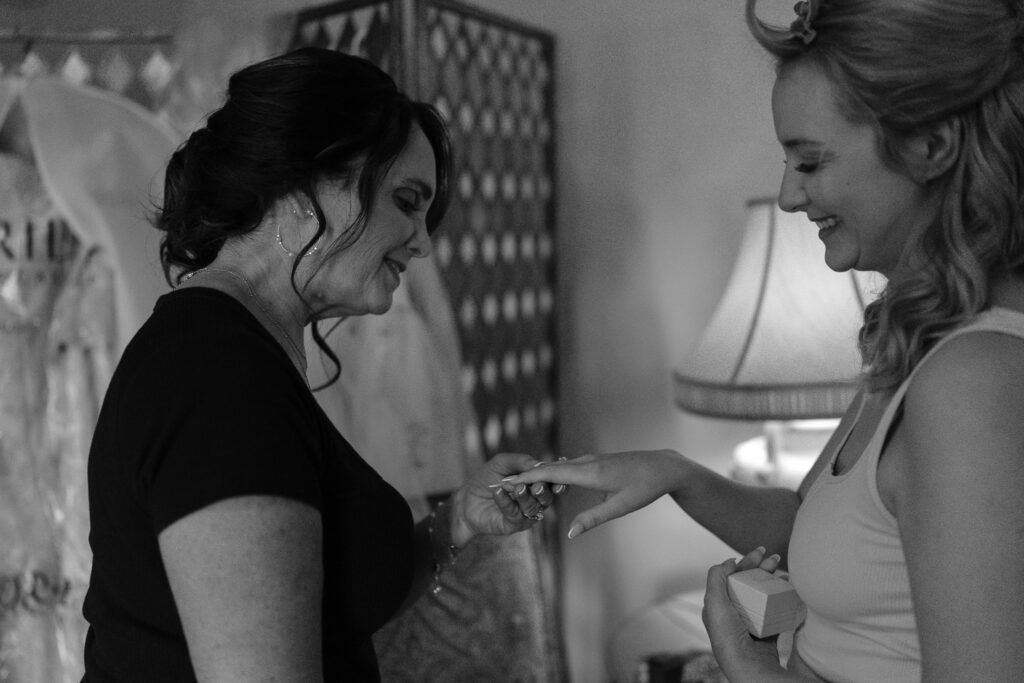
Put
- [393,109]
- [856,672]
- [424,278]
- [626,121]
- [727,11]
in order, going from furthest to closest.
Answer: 1. [626,121]
2. [727,11]
3. [424,278]
4. [393,109]
5. [856,672]

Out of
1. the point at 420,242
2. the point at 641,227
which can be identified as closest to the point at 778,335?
the point at 641,227

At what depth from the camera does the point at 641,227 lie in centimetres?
224

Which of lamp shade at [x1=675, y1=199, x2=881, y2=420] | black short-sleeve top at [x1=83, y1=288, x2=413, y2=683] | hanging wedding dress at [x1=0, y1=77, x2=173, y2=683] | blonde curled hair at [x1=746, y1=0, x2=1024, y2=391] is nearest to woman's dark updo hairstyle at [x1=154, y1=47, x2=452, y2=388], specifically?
black short-sleeve top at [x1=83, y1=288, x2=413, y2=683]

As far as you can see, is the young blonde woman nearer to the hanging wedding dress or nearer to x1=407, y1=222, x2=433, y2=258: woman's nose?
x1=407, y1=222, x2=433, y2=258: woman's nose

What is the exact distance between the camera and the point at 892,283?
81 centimetres

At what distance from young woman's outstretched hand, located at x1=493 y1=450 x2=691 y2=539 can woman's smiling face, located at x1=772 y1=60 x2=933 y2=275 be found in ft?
1.03

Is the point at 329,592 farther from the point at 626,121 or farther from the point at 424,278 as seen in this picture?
the point at 626,121

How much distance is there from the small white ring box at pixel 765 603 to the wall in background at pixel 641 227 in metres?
1.32

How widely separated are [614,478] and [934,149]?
453 mm

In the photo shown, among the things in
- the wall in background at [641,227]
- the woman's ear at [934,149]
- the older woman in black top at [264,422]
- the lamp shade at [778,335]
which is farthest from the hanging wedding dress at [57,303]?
the woman's ear at [934,149]

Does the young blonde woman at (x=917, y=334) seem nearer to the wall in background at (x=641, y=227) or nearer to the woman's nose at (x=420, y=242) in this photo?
the woman's nose at (x=420, y=242)

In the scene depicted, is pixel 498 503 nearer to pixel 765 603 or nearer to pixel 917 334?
pixel 765 603

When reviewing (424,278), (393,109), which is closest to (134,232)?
(424,278)

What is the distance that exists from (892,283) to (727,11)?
1396mm
